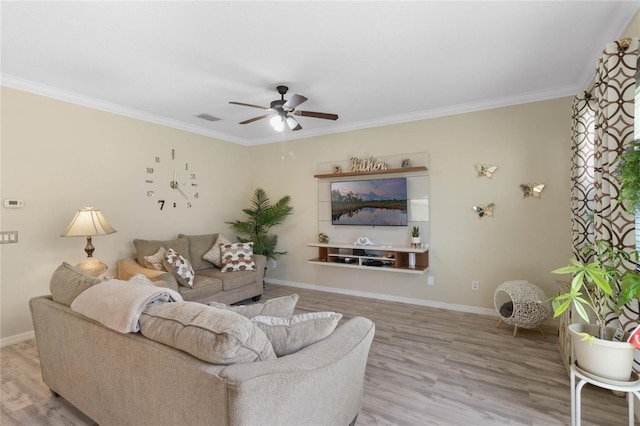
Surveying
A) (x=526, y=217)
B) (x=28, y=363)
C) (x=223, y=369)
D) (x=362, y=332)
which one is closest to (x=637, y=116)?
(x=526, y=217)

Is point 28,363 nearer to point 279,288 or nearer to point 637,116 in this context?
point 279,288

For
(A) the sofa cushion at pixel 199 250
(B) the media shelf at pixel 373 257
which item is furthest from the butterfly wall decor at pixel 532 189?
(A) the sofa cushion at pixel 199 250

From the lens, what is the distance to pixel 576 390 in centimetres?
158

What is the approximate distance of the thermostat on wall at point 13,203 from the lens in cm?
316

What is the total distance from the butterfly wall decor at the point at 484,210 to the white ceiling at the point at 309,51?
1258 mm

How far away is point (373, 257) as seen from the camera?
447 cm

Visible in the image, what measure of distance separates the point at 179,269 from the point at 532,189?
4.32 m

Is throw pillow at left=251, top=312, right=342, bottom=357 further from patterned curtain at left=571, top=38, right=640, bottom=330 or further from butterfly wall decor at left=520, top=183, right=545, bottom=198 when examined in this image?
butterfly wall decor at left=520, top=183, right=545, bottom=198

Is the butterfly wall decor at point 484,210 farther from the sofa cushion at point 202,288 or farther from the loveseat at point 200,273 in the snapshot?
the sofa cushion at point 202,288

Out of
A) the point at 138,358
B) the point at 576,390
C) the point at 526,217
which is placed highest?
the point at 526,217

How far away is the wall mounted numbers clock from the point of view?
14.7ft

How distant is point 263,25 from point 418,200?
303cm

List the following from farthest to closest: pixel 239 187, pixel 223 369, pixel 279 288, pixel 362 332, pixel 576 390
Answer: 1. pixel 239 187
2. pixel 279 288
3. pixel 362 332
4. pixel 576 390
5. pixel 223 369

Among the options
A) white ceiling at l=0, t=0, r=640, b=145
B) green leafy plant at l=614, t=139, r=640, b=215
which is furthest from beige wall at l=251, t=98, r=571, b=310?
green leafy plant at l=614, t=139, r=640, b=215
